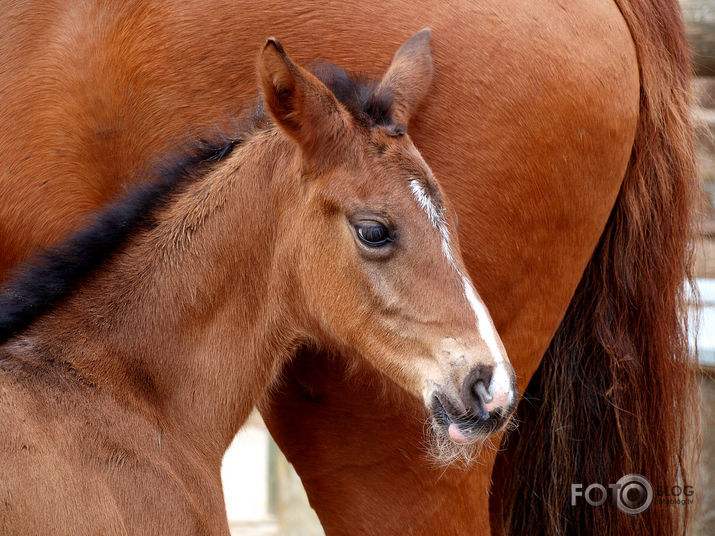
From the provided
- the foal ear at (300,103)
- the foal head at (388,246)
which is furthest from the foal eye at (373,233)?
the foal ear at (300,103)

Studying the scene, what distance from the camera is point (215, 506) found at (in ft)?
9.04

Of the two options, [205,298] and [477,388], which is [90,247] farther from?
[477,388]

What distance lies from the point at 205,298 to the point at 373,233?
59cm

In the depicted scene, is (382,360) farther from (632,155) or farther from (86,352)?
(632,155)

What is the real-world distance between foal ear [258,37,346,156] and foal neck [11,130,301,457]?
13 cm

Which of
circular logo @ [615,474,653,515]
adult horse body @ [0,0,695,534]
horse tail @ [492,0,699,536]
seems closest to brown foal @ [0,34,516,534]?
adult horse body @ [0,0,695,534]

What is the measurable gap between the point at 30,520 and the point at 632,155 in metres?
2.41

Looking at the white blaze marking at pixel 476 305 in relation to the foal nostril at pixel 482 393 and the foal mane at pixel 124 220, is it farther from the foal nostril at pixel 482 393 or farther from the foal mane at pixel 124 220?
the foal mane at pixel 124 220

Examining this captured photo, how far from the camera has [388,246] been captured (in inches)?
107

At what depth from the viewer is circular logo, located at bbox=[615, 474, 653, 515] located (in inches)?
137

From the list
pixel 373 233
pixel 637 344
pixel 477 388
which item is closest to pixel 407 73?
pixel 373 233

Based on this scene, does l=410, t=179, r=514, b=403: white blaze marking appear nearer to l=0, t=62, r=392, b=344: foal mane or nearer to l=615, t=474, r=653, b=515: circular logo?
l=0, t=62, r=392, b=344: foal mane

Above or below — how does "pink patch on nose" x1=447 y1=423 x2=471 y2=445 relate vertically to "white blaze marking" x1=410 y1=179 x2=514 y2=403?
below

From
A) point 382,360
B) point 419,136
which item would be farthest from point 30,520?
point 419,136
